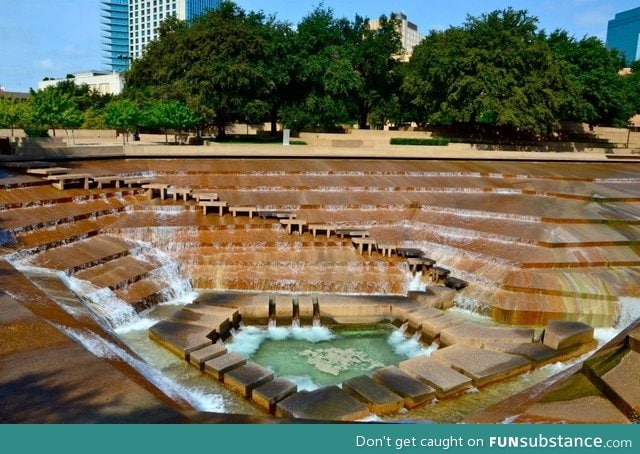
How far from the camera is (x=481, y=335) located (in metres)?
10.5

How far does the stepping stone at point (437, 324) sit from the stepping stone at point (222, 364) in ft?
13.3

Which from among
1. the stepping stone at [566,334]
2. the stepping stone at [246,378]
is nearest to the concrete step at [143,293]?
the stepping stone at [246,378]

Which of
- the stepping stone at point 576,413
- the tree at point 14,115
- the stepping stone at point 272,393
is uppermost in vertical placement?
the tree at point 14,115

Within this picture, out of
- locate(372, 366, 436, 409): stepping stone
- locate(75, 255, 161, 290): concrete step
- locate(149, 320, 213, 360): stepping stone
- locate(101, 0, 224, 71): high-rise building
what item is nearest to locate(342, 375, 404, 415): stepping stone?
locate(372, 366, 436, 409): stepping stone

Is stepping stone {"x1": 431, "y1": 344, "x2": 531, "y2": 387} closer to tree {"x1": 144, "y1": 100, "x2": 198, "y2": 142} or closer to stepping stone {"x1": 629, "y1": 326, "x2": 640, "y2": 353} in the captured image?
stepping stone {"x1": 629, "y1": 326, "x2": 640, "y2": 353}

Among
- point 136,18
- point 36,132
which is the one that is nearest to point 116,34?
point 136,18

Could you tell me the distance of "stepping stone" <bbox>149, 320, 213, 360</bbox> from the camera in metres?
9.56

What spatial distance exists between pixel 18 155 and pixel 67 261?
34.8 feet

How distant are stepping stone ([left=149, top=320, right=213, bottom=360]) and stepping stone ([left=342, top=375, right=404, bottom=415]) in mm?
2962

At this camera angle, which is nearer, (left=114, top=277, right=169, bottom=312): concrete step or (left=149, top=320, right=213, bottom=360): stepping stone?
(left=149, top=320, right=213, bottom=360): stepping stone

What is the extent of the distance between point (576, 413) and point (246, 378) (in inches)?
194

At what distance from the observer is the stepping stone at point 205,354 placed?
9.10 meters

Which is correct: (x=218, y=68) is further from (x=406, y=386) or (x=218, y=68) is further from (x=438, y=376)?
(x=406, y=386)

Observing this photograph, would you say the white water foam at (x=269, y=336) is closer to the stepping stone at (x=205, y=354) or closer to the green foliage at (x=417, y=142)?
the stepping stone at (x=205, y=354)
